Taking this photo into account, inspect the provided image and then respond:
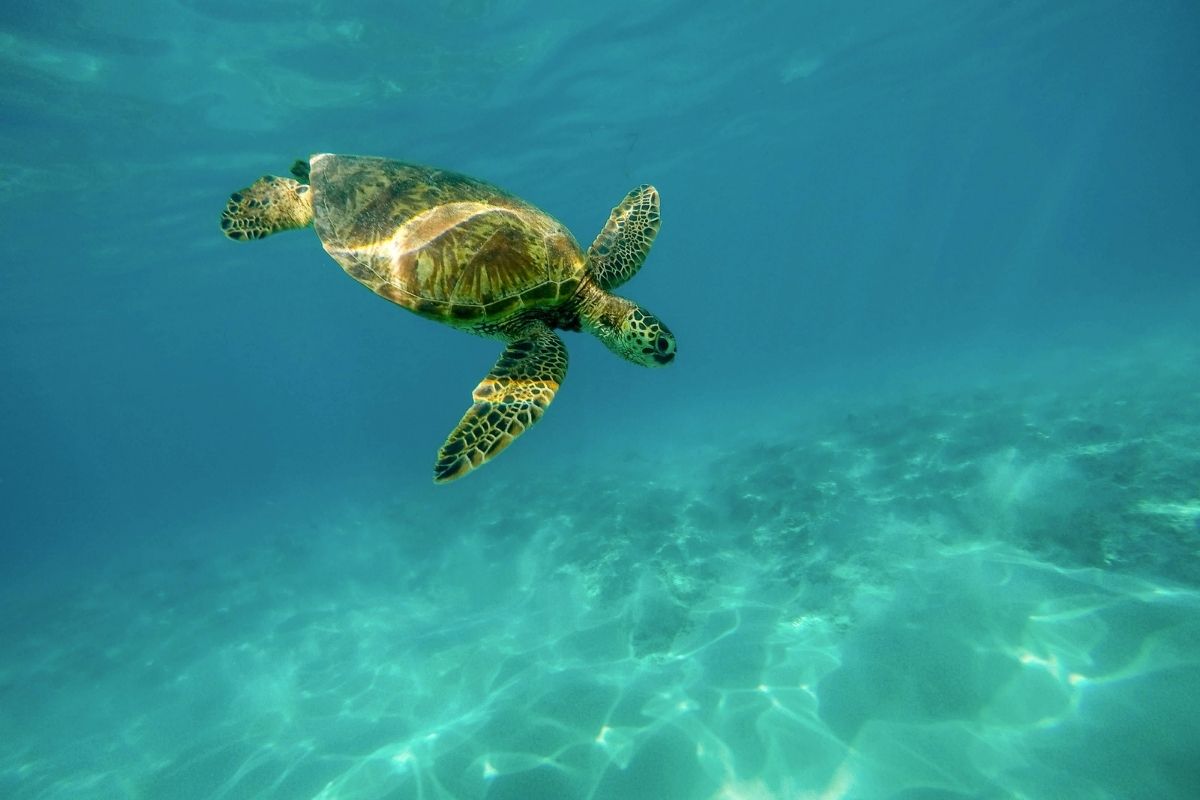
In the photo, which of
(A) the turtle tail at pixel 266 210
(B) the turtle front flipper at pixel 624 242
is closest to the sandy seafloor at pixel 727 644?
(B) the turtle front flipper at pixel 624 242

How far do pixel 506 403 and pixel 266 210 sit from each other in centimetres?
494

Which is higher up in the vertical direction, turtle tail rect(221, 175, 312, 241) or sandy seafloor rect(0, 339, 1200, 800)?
turtle tail rect(221, 175, 312, 241)

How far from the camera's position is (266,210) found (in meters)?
7.18

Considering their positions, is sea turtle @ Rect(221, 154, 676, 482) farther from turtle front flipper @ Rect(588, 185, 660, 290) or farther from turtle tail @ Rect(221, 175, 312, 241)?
turtle tail @ Rect(221, 175, 312, 241)

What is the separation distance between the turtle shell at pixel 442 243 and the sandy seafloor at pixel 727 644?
5.37 meters

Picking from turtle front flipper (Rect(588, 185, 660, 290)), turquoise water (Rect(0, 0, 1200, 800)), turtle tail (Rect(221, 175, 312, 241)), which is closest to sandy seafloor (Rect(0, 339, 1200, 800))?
turquoise water (Rect(0, 0, 1200, 800))

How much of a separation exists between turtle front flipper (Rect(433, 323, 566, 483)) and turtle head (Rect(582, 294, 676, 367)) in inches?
19.6

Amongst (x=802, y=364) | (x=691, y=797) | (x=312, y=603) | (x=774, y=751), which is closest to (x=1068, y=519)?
→ (x=774, y=751)

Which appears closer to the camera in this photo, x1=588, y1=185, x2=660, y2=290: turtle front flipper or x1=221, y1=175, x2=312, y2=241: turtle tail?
x1=588, y1=185, x2=660, y2=290: turtle front flipper

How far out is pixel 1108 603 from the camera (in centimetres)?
691

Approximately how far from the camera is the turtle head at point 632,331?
5.37m

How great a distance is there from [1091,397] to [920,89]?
28140 mm

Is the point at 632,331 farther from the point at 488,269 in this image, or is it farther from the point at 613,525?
the point at 613,525

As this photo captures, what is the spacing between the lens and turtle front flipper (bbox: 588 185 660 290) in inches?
243
